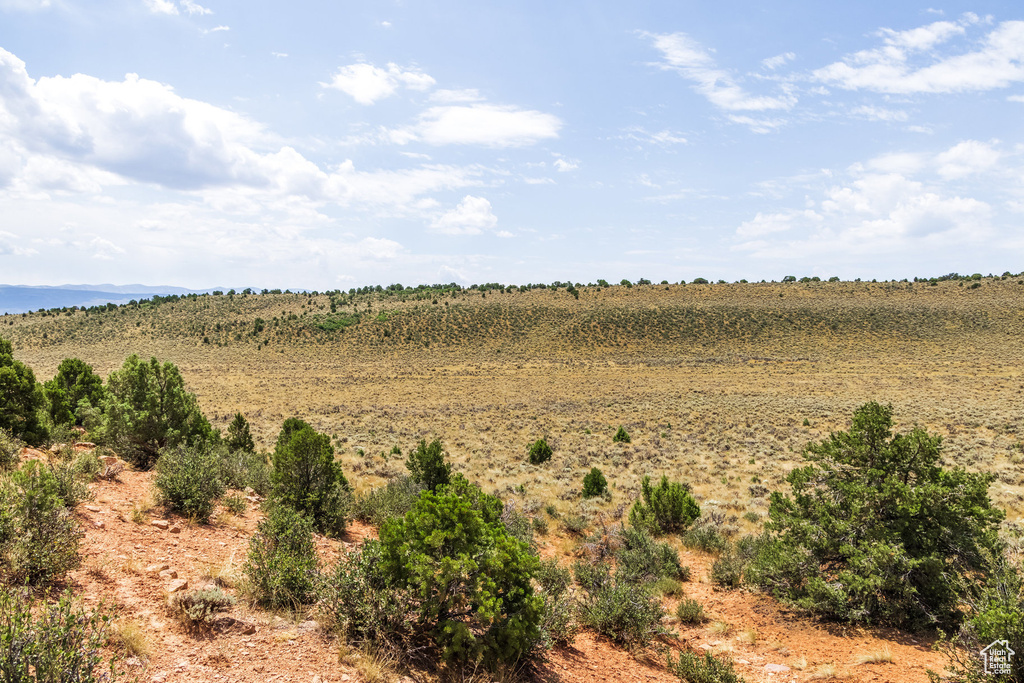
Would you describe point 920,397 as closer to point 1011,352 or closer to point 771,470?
point 771,470

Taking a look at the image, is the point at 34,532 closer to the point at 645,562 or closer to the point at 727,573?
the point at 645,562

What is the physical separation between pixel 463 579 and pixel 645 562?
5.31 metres

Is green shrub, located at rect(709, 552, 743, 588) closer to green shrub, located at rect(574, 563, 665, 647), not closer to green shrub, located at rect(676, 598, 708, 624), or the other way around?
green shrub, located at rect(676, 598, 708, 624)

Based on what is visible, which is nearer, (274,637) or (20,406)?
(274,637)

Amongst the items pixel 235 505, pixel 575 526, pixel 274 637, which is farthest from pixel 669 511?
pixel 274 637

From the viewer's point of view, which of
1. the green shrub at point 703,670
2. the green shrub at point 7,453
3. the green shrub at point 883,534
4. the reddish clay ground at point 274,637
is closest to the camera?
the reddish clay ground at point 274,637

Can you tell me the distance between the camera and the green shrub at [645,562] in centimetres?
868

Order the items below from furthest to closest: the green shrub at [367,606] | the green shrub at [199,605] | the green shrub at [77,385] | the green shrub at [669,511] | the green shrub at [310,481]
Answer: the green shrub at [77,385] → the green shrub at [669,511] → the green shrub at [310,481] → the green shrub at [367,606] → the green shrub at [199,605]

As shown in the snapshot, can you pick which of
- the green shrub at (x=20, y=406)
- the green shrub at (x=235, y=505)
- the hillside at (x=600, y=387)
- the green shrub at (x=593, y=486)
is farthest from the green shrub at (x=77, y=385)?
the green shrub at (x=593, y=486)

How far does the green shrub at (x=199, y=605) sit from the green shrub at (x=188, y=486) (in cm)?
289

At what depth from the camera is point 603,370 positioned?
5281 centimetres

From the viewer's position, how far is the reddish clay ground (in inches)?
171

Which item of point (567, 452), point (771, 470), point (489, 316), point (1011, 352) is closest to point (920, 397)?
point (771, 470)

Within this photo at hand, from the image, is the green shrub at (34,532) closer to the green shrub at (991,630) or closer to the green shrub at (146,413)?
the green shrub at (146,413)
